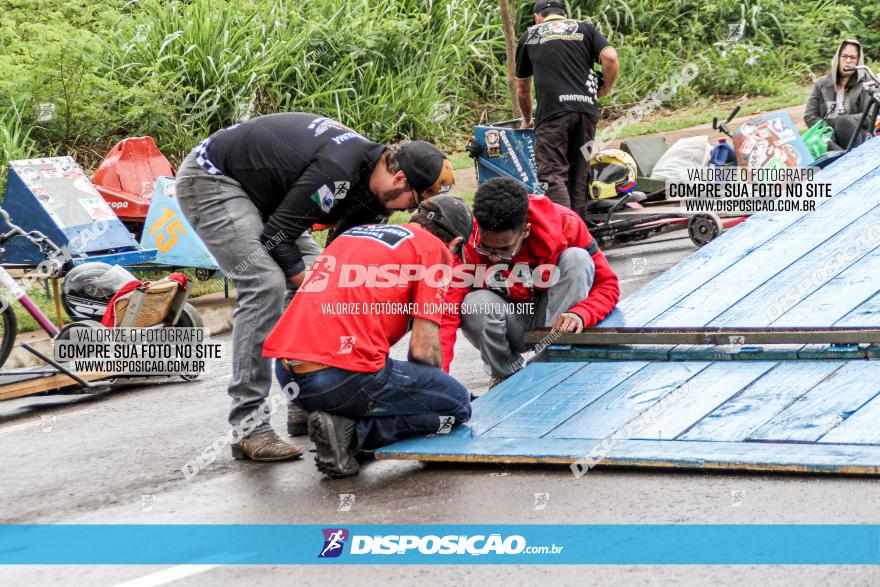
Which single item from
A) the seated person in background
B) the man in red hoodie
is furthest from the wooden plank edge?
the seated person in background

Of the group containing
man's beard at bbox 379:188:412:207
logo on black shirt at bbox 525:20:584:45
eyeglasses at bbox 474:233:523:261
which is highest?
logo on black shirt at bbox 525:20:584:45

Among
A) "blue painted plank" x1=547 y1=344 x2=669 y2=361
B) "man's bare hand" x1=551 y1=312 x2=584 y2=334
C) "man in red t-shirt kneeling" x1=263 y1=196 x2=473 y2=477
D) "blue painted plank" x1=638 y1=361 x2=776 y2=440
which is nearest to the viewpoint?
"man in red t-shirt kneeling" x1=263 y1=196 x2=473 y2=477

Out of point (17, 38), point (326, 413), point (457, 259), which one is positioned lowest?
point (326, 413)

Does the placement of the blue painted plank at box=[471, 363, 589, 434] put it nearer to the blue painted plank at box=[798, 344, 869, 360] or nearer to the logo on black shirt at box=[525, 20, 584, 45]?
the blue painted plank at box=[798, 344, 869, 360]

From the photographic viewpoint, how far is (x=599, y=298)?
6234mm

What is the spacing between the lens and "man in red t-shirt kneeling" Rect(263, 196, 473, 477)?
4.77 m

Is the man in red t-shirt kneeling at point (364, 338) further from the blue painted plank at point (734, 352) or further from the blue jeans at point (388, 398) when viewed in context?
the blue painted plank at point (734, 352)

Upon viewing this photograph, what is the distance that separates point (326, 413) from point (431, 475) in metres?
0.53

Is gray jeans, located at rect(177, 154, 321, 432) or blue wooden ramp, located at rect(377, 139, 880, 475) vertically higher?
gray jeans, located at rect(177, 154, 321, 432)

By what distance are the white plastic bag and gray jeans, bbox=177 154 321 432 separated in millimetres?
6519

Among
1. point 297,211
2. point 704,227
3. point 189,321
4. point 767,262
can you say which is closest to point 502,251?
point 297,211

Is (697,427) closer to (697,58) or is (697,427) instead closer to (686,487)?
(686,487)

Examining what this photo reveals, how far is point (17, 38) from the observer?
12867 millimetres

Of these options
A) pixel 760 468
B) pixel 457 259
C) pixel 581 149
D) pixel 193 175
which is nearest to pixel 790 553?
pixel 760 468
